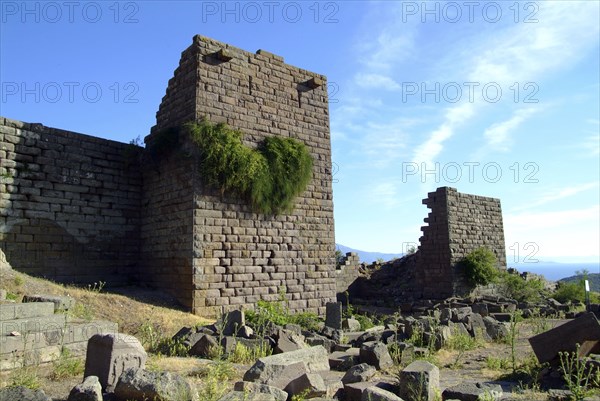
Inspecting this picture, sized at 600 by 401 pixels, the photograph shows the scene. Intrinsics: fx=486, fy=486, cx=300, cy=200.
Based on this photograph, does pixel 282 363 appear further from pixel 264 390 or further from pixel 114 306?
pixel 114 306

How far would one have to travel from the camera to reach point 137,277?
11.5 metres

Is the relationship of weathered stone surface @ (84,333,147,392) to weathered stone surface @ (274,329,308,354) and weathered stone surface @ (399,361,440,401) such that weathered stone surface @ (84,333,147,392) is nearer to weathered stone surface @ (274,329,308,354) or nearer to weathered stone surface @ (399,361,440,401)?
weathered stone surface @ (274,329,308,354)

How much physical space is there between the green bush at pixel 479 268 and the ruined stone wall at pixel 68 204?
11.1 meters

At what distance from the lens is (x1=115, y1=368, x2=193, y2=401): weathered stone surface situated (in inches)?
160

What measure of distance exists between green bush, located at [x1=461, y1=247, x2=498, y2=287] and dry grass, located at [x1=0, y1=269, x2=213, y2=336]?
10.5m

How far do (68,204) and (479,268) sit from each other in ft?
42.5

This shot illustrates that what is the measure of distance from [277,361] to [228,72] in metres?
7.51

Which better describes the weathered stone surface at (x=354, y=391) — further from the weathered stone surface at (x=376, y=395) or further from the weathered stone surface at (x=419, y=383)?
the weathered stone surface at (x=419, y=383)

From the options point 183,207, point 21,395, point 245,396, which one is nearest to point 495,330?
point 183,207

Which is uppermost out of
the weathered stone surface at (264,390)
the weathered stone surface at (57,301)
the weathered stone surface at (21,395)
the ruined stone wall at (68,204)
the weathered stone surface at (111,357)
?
the ruined stone wall at (68,204)

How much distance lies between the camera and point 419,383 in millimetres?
4793

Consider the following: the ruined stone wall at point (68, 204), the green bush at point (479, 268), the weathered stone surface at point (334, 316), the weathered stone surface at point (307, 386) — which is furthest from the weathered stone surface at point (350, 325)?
the green bush at point (479, 268)

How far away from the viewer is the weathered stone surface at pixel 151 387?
4070 millimetres

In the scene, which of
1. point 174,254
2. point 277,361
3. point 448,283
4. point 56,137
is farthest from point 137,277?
point 448,283
